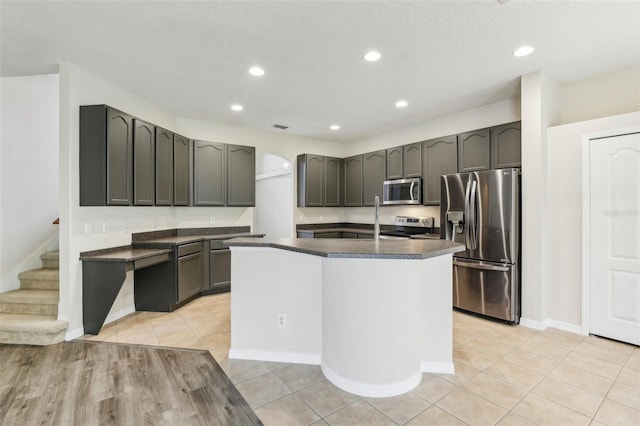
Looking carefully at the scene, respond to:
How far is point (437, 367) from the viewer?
2.51 meters

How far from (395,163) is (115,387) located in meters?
4.56

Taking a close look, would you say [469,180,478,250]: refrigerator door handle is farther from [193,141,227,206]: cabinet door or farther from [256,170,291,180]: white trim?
[193,141,227,206]: cabinet door

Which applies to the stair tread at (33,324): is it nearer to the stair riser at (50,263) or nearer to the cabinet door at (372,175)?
the stair riser at (50,263)

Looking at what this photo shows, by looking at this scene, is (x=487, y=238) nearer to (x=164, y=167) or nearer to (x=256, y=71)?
(x=256, y=71)

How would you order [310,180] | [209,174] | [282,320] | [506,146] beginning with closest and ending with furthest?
1. [282,320]
2. [506,146]
3. [209,174]
4. [310,180]

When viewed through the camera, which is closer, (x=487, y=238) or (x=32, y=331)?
(x=32, y=331)

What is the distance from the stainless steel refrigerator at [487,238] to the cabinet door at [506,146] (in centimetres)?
37

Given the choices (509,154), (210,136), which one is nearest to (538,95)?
(509,154)

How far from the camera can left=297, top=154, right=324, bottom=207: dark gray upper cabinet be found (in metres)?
5.81

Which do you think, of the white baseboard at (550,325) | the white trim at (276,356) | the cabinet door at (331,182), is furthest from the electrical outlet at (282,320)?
the cabinet door at (331,182)

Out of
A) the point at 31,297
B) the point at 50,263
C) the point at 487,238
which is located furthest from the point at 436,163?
the point at 50,263

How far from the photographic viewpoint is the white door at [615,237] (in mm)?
2982

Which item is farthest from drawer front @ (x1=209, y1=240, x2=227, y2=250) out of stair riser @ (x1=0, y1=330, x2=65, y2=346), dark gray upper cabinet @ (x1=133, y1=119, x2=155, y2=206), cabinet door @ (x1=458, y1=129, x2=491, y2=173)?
cabinet door @ (x1=458, y1=129, x2=491, y2=173)

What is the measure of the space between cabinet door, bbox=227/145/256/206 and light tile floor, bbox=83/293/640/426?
7.59ft
